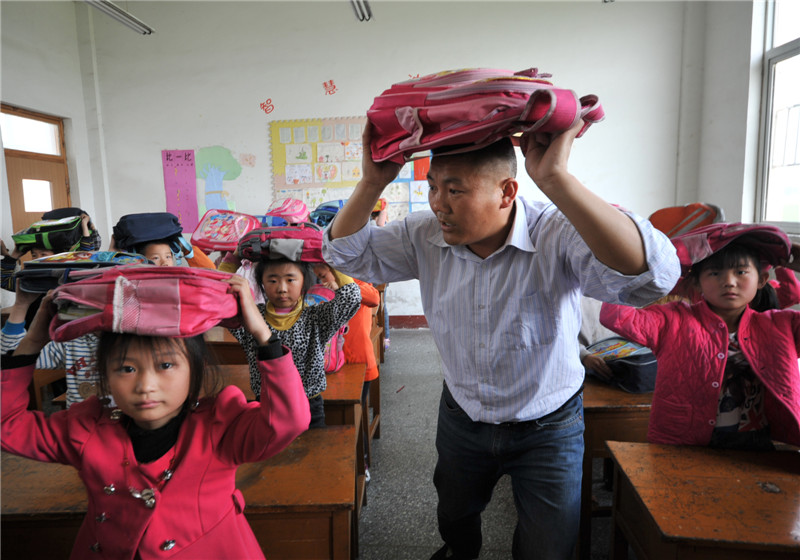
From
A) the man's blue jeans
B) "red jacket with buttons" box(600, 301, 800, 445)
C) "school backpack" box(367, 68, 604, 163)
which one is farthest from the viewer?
"red jacket with buttons" box(600, 301, 800, 445)

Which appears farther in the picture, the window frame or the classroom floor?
the window frame

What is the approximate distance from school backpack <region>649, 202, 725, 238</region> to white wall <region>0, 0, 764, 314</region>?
2592mm

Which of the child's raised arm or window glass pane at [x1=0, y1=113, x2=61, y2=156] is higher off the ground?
window glass pane at [x1=0, y1=113, x2=61, y2=156]

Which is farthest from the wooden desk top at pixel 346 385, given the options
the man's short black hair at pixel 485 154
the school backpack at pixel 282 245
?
the man's short black hair at pixel 485 154

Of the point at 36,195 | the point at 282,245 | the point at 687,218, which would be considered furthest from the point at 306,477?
the point at 36,195

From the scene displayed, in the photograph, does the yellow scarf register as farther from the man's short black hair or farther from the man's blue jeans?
the man's short black hair

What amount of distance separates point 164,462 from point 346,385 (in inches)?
38.3

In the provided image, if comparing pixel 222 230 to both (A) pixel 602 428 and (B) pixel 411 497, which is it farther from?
(A) pixel 602 428

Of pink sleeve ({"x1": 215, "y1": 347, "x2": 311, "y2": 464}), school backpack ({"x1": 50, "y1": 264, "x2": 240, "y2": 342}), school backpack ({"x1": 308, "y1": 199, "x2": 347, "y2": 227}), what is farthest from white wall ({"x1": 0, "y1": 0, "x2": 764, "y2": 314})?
school backpack ({"x1": 50, "y1": 264, "x2": 240, "y2": 342})

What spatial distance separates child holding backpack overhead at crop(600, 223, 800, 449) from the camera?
4.53 feet

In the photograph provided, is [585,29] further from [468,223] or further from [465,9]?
[468,223]

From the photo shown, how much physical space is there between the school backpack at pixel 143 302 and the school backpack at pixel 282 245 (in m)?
0.90

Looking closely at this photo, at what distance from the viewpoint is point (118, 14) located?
4219 millimetres

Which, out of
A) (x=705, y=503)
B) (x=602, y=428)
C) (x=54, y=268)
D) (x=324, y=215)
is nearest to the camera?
(x=54, y=268)
